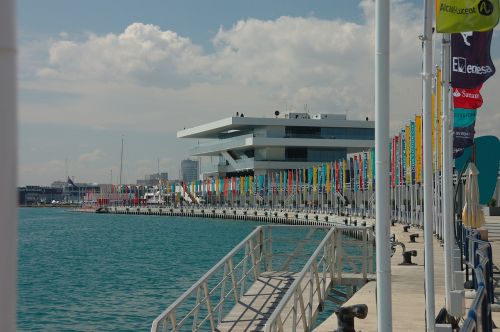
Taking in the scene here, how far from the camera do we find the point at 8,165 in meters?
1.60

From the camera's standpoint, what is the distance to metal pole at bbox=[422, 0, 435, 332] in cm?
979

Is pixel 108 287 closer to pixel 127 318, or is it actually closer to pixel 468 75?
pixel 127 318

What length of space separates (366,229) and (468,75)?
493cm

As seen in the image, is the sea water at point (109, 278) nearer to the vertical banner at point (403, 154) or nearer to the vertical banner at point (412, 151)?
the vertical banner at point (412, 151)

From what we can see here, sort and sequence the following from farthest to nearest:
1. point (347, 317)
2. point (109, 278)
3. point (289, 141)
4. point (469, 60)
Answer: point (289, 141) < point (109, 278) < point (469, 60) < point (347, 317)

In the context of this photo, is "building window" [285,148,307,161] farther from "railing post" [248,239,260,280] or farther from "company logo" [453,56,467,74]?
"company logo" [453,56,467,74]

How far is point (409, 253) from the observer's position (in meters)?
23.0

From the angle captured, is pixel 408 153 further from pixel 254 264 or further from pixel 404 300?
pixel 404 300

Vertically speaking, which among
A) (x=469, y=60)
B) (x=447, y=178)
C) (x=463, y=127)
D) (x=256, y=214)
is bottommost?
(x=256, y=214)

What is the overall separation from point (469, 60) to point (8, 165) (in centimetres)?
1629

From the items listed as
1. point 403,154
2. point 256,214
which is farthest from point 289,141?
point 403,154

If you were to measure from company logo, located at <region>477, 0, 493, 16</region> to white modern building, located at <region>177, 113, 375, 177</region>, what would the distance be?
118m

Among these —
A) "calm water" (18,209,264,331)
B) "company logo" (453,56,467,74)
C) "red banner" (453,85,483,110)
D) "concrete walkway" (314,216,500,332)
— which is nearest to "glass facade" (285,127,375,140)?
"calm water" (18,209,264,331)

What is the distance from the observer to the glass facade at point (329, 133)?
13425 cm
